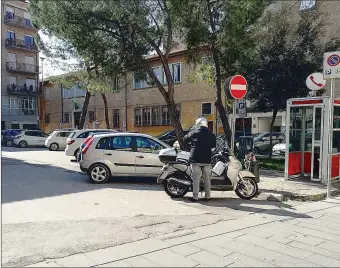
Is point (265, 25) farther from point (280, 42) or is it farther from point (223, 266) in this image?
point (223, 266)

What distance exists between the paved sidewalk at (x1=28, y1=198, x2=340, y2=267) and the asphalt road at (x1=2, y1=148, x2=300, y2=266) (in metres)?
0.29

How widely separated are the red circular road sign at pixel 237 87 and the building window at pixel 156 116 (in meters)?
21.5

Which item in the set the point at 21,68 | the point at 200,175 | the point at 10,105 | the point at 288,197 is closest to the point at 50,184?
the point at 200,175

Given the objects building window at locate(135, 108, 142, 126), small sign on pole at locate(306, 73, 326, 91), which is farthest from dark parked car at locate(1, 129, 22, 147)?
small sign on pole at locate(306, 73, 326, 91)

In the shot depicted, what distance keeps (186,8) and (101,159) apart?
606cm

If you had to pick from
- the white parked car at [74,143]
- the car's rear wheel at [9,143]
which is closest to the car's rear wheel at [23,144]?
the car's rear wheel at [9,143]

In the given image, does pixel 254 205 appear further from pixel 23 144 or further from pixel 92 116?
pixel 92 116

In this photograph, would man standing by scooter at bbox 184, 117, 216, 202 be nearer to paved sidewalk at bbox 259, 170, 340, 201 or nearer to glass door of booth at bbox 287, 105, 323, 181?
paved sidewalk at bbox 259, 170, 340, 201

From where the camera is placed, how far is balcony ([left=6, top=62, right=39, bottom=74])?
40.4m

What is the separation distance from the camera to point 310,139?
397 inches

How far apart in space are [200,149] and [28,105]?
4051 cm

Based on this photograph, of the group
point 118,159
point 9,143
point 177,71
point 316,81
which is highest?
point 177,71

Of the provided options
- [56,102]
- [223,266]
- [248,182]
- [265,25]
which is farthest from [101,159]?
[56,102]

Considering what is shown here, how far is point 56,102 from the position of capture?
41438 mm
